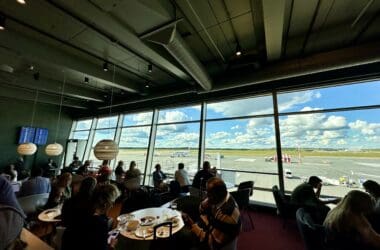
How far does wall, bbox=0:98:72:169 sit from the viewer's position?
7.42 meters

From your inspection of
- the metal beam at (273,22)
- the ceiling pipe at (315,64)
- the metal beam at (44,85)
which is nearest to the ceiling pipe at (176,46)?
the ceiling pipe at (315,64)

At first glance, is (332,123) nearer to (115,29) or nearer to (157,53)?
(157,53)

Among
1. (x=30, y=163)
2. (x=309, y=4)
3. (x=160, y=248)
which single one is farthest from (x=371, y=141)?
(x=30, y=163)

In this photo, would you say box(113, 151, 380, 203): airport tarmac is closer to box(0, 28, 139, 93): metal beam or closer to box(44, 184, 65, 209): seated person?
box(44, 184, 65, 209): seated person

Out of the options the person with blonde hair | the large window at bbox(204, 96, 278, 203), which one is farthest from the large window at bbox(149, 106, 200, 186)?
the person with blonde hair

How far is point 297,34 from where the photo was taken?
142 inches

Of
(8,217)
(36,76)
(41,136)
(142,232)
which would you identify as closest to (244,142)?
(142,232)

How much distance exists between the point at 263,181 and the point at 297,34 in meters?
3.61

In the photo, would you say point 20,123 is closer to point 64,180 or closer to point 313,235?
point 64,180

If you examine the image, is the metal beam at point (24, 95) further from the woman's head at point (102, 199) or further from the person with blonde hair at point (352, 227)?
the person with blonde hair at point (352, 227)

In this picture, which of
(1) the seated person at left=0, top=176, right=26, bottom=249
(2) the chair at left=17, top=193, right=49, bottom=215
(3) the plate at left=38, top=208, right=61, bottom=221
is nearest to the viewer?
(1) the seated person at left=0, top=176, right=26, bottom=249

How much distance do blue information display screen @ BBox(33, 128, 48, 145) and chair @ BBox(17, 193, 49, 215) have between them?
21.5 ft

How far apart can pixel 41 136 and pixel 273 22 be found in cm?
1048

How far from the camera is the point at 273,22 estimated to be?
269 centimetres
